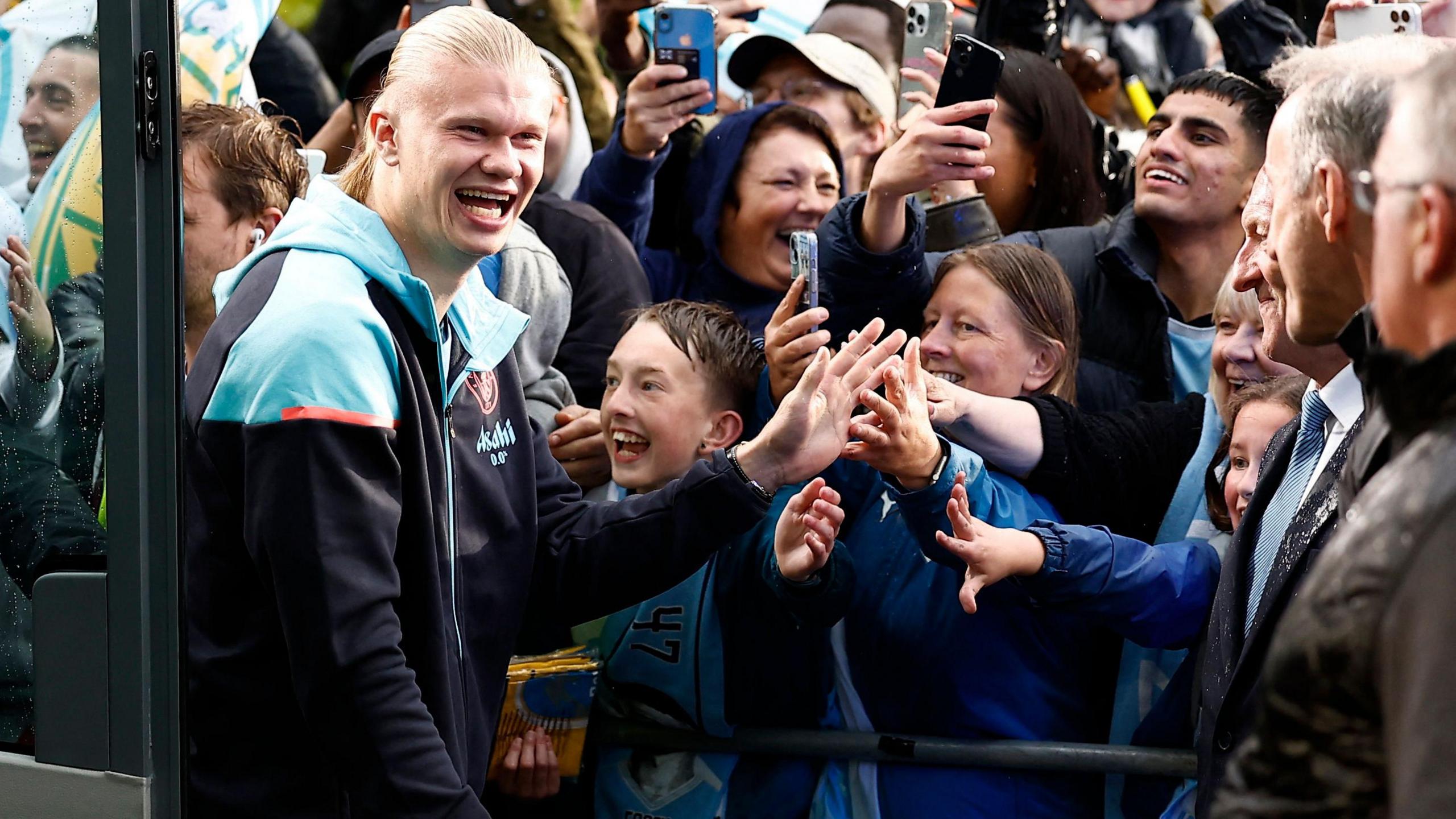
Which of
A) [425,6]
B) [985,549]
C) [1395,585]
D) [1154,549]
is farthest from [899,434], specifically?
[425,6]

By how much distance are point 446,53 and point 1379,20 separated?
212 centimetres

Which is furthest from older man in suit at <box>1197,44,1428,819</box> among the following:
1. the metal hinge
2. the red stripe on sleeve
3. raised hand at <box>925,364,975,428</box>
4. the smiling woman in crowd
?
the metal hinge

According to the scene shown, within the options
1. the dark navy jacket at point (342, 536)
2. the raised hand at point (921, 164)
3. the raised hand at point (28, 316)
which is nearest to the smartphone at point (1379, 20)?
the raised hand at point (921, 164)

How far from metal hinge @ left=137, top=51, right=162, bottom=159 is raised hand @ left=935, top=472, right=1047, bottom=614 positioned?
146 centimetres

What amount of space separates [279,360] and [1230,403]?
6.09 ft

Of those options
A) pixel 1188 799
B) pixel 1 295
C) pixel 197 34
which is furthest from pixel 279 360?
pixel 1188 799

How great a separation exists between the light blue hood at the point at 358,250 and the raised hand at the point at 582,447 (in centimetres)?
94

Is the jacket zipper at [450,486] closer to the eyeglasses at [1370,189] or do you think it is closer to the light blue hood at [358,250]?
the light blue hood at [358,250]

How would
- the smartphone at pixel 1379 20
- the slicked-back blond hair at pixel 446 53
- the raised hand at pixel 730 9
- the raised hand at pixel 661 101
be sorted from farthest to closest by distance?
1. the raised hand at pixel 730 9
2. the raised hand at pixel 661 101
3. the smartphone at pixel 1379 20
4. the slicked-back blond hair at pixel 446 53

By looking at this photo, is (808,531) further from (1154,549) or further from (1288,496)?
(1288,496)

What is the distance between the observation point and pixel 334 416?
7.05 ft

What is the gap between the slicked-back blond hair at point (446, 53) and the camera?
95.9 inches

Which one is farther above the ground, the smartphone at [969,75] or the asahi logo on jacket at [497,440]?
the smartphone at [969,75]

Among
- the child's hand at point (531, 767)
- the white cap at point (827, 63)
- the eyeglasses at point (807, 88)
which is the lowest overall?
the child's hand at point (531, 767)
